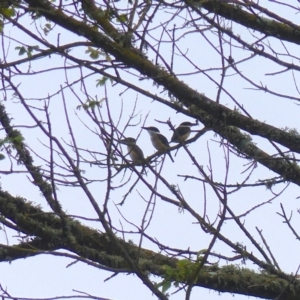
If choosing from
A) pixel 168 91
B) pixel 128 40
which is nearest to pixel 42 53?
pixel 128 40

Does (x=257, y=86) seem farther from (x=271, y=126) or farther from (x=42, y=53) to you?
(x=42, y=53)

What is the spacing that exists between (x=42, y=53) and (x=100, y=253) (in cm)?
108

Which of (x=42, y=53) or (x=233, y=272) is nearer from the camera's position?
(x=42, y=53)

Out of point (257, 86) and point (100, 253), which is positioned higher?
point (257, 86)

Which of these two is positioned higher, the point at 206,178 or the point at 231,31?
the point at 231,31

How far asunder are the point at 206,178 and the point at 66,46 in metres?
1.16

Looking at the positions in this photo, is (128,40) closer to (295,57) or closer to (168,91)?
(168,91)

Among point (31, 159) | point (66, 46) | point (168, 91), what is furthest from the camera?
point (31, 159)

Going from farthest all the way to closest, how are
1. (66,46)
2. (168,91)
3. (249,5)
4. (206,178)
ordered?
(168,91) → (66,46) → (249,5) → (206,178)

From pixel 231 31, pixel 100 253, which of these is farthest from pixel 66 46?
pixel 100 253

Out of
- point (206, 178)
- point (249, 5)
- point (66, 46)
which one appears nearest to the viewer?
point (206, 178)

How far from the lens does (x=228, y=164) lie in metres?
3.01

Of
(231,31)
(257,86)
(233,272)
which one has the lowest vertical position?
(233,272)

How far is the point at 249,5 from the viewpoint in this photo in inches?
136
